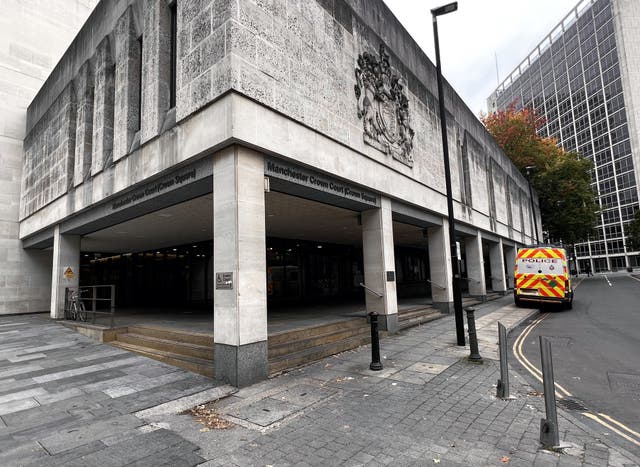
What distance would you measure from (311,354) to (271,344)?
95 centimetres

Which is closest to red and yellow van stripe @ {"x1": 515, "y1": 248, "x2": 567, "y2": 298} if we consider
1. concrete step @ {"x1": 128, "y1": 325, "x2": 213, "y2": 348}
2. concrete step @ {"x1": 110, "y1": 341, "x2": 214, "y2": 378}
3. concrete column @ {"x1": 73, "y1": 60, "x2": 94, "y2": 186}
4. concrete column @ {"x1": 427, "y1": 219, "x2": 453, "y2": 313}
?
concrete column @ {"x1": 427, "y1": 219, "x2": 453, "y2": 313}

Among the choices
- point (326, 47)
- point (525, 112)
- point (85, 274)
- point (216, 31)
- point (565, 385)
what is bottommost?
point (565, 385)

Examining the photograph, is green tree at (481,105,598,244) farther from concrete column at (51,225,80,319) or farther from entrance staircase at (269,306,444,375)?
concrete column at (51,225,80,319)

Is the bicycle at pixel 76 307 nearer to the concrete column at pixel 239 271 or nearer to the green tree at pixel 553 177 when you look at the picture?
the concrete column at pixel 239 271

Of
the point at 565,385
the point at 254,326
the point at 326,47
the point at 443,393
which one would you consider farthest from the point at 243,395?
the point at 326,47

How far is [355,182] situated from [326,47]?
3.82 metres

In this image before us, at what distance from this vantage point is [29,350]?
31.3 ft

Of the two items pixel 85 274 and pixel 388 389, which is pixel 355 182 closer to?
pixel 388 389

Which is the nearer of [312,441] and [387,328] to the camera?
[312,441]

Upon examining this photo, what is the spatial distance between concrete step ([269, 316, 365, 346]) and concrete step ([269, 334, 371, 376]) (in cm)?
46

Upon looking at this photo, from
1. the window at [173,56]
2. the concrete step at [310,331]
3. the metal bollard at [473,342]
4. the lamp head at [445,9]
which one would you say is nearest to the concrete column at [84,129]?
the window at [173,56]

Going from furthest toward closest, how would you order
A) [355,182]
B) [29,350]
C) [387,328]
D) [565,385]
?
[387,328] < [355,182] < [29,350] < [565,385]

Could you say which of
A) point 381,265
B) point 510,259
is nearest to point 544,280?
→ point 381,265

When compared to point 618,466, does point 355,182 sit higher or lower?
higher
